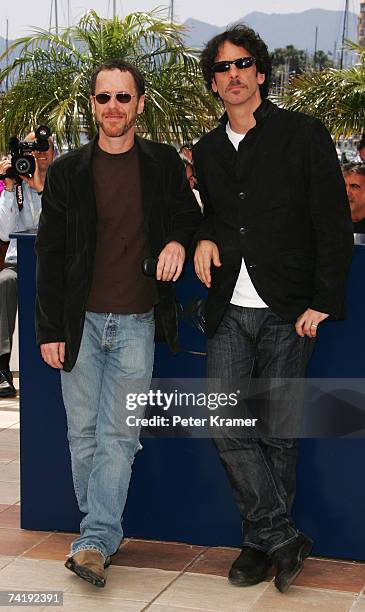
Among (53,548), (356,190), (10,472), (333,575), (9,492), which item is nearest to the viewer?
(333,575)

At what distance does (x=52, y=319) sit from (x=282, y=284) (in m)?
0.94

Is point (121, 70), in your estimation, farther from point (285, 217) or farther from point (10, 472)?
point (10, 472)

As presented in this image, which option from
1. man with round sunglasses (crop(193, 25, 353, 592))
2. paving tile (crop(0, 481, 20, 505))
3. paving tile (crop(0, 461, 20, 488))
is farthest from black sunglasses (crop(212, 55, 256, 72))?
paving tile (crop(0, 461, 20, 488))

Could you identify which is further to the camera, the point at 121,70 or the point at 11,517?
the point at 11,517

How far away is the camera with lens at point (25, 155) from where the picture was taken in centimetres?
729

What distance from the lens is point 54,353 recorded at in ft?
14.1

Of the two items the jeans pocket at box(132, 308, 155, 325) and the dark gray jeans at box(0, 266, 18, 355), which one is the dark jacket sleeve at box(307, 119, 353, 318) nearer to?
the jeans pocket at box(132, 308, 155, 325)

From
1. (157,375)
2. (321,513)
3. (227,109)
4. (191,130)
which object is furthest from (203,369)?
(191,130)

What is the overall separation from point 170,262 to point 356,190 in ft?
8.82

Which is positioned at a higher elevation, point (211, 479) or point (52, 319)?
point (52, 319)

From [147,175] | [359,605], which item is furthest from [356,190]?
Result: [359,605]

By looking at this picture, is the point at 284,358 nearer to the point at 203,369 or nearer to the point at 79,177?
the point at 203,369

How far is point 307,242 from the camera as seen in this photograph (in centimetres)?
409

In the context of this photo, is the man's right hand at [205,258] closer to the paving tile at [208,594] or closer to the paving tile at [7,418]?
the paving tile at [208,594]
